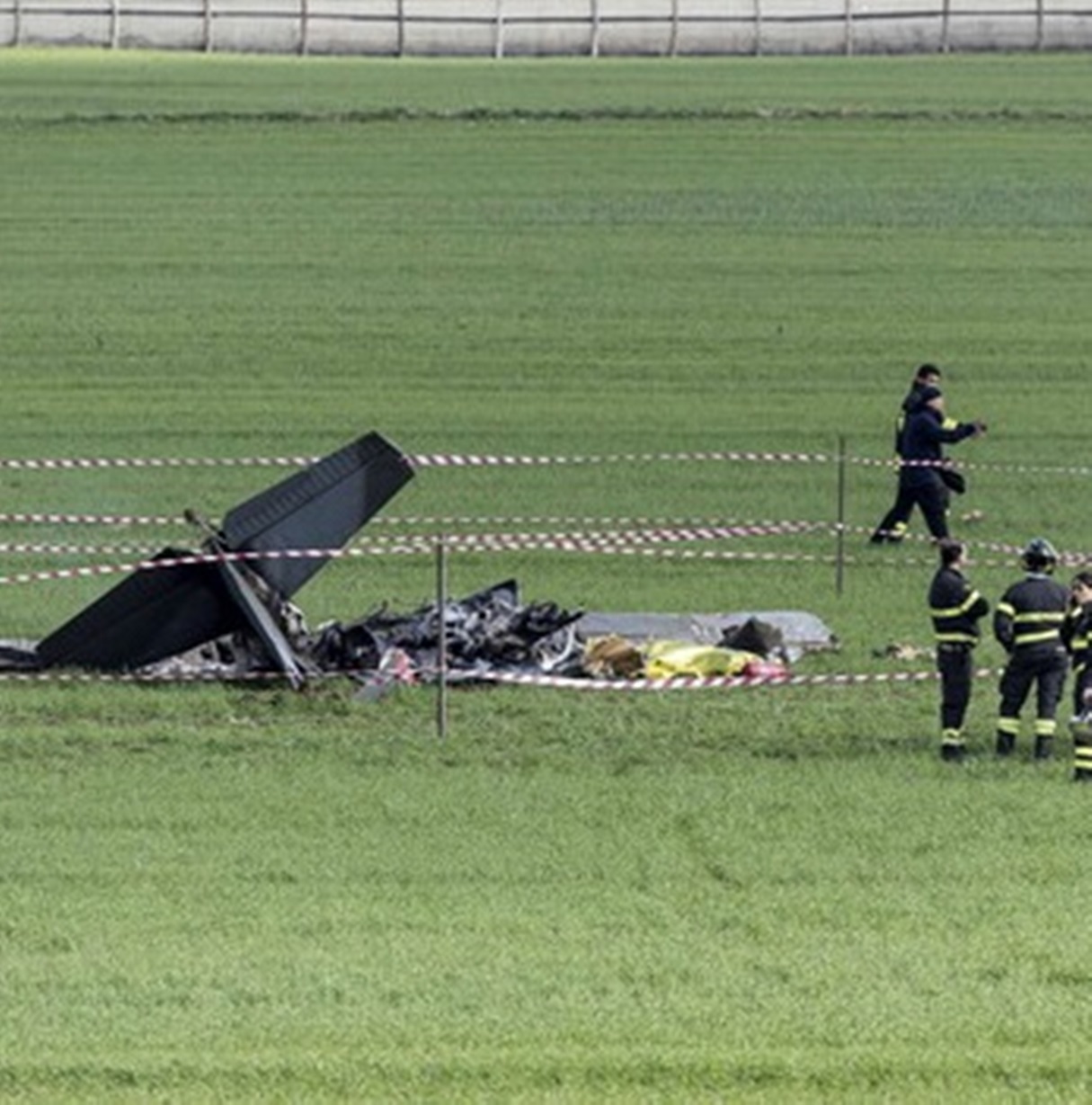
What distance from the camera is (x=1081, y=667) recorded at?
76.7 feet

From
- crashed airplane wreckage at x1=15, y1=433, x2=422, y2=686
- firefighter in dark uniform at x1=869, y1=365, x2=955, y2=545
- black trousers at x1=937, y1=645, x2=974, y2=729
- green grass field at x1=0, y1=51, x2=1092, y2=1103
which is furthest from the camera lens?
firefighter in dark uniform at x1=869, y1=365, x2=955, y2=545

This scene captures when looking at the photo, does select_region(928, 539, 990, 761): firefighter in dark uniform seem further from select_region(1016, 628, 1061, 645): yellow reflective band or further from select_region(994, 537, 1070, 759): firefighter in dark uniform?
select_region(1016, 628, 1061, 645): yellow reflective band

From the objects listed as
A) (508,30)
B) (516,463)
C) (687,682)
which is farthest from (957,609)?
(508,30)

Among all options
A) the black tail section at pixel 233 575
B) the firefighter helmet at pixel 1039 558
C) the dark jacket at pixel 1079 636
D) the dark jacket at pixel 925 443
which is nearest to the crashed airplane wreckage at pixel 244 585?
the black tail section at pixel 233 575

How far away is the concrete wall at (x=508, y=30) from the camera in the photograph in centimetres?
8181

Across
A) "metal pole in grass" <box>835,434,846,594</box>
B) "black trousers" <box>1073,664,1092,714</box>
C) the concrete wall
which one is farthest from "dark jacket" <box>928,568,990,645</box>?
the concrete wall

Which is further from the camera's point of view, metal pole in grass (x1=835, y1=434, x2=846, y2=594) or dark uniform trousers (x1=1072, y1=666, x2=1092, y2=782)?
metal pole in grass (x1=835, y1=434, x2=846, y2=594)

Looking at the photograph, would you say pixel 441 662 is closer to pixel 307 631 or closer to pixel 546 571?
pixel 307 631

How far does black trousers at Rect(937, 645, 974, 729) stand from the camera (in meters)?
23.5

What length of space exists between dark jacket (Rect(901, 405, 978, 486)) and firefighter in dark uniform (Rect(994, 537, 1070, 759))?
8635 millimetres

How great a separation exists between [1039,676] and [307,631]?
20.1 ft

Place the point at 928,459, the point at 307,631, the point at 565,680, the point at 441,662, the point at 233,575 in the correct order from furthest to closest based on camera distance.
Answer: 1. the point at 928,459
2. the point at 307,631
3. the point at 565,680
4. the point at 233,575
5. the point at 441,662

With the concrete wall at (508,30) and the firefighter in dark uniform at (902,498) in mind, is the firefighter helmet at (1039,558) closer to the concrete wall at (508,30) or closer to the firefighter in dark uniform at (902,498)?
the firefighter in dark uniform at (902,498)

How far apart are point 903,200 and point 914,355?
12.9m
